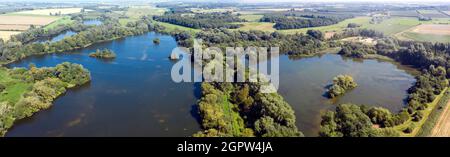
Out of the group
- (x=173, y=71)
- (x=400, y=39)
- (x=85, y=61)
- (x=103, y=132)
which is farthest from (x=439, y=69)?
(x=85, y=61)

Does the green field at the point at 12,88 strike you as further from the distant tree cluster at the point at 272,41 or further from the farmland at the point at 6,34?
the farmland at the point at 6,34

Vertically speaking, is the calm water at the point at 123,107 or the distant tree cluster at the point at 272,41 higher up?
the distant tree cluster at the point at 272,41

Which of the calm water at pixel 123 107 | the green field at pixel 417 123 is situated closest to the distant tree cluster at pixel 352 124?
the green field at pixel 417 123

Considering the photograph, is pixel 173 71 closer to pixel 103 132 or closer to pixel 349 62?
pixel 103 132

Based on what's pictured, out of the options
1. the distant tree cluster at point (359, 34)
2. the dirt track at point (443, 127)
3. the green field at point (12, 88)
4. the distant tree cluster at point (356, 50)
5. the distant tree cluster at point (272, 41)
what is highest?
the distant tree cluster at point (359, 34)

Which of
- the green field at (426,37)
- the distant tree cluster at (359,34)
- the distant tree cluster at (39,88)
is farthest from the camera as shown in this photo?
the distant tree cluster at (359,34)
